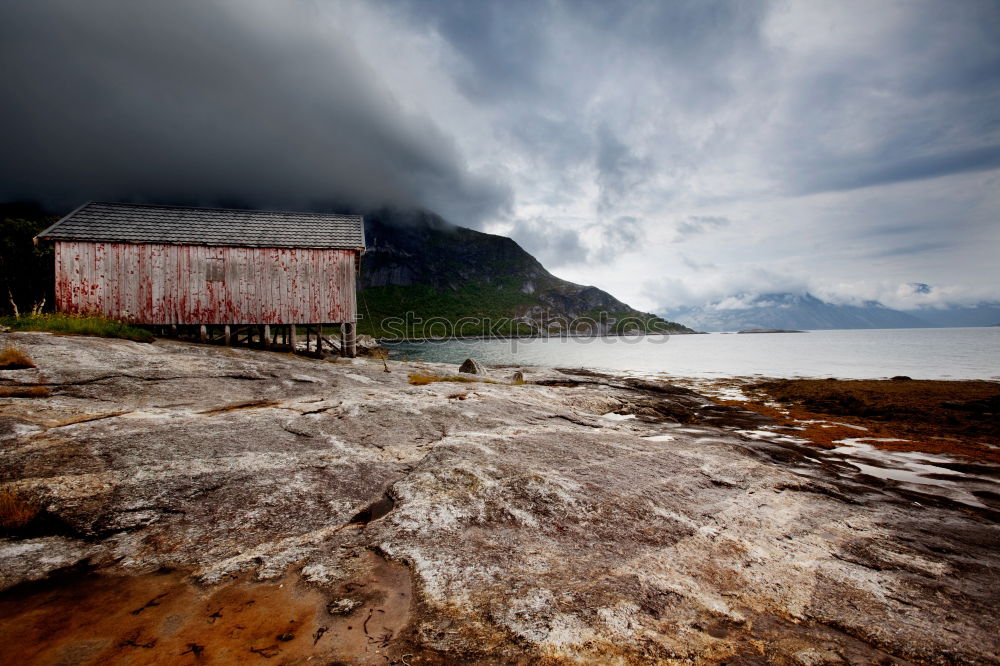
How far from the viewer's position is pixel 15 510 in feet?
15.9

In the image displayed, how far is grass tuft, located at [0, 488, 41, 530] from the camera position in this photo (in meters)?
4.74

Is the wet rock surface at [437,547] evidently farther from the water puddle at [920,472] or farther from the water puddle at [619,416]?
the water puddle at [619,416]

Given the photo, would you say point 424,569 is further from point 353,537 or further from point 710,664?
point 710,664

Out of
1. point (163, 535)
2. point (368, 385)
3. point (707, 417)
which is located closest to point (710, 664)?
point (163, 535)

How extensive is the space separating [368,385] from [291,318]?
39.6ft

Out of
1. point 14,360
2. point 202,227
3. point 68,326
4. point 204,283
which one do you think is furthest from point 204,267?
point 14,360

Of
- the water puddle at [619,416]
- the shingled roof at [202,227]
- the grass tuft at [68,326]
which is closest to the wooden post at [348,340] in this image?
the shingled roof at [202,227]

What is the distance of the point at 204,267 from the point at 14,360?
13993 mm

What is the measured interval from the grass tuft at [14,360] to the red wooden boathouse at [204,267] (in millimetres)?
12787

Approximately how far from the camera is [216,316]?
21.9 meters

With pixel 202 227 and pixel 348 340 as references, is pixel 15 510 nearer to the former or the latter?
pixel 348 340

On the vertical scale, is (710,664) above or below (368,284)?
below

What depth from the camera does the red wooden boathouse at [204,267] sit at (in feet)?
67.3

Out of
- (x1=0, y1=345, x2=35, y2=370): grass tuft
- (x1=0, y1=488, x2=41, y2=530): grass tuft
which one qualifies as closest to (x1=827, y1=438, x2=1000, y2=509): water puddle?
(x1=0, y1=488, x2=41, y2=530): grass tuft
